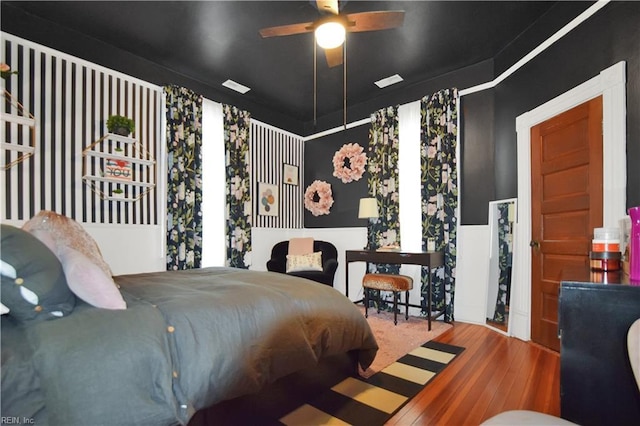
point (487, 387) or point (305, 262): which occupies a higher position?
point (305, 262)

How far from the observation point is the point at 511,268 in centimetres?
330

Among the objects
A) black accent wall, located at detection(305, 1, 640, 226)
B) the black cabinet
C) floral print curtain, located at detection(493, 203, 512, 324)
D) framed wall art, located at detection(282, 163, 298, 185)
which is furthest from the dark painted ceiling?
the black cabinet

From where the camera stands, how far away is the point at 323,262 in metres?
4.47

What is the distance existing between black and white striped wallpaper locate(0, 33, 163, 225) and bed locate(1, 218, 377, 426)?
169 cm

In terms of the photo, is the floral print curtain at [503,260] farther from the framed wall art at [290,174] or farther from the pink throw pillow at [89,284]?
the pink throw pillow at [89,284]

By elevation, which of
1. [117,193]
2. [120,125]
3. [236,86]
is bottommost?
[117,193]

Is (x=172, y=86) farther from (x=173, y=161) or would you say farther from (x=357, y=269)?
(x=357, y=269)

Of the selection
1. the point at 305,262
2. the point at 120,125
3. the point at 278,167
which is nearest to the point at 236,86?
the point at 278,167

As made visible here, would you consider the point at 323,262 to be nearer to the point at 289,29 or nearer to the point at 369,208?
the point at 369,208

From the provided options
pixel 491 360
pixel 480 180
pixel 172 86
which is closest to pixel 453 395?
pixel 491 360

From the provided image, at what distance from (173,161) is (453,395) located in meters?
3.50

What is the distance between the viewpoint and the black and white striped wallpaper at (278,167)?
4762 mm

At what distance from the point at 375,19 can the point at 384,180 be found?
2223mm

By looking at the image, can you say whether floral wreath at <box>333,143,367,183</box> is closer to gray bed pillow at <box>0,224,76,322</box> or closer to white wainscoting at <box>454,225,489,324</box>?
white wainscoting at <box>454,225,489,324</box>
